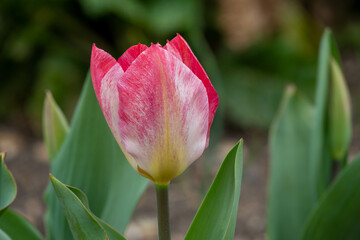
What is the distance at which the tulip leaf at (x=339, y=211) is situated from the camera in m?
0.62

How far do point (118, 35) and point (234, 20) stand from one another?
26.6 inches

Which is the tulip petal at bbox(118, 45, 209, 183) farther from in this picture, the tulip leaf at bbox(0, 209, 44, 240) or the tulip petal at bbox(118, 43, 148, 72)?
the tulip leaf at bbox(0, 209, 44, 240)

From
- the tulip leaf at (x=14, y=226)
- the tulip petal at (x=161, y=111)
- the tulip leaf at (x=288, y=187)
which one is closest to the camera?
the tulip petal at (x=161, y=111)

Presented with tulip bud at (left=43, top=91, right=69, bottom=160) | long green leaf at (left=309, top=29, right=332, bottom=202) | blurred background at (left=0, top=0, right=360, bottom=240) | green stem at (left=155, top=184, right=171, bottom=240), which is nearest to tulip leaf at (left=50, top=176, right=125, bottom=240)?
green stem at (left=155, top=184, right=171, bottom=240)

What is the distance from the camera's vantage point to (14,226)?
1.82 ft

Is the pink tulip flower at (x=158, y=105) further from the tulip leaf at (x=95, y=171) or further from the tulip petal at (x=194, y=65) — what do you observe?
the tulip leaf at (x=95, y=171)

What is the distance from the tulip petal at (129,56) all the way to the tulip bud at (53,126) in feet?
0.80

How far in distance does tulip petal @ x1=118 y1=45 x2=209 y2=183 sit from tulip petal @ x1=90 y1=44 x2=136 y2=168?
0.01m

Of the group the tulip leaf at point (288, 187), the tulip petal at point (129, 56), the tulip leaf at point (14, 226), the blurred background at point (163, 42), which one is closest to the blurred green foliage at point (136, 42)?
the blurred background at point (163, 42)

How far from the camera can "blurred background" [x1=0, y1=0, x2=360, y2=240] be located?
2.77 metres

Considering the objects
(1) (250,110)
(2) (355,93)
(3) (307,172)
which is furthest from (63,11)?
(3) (307,172)

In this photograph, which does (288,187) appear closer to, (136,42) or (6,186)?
(6,186)

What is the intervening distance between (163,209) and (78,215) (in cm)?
7

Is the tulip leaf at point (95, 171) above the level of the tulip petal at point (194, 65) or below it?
below
